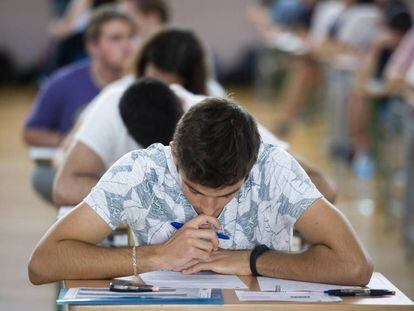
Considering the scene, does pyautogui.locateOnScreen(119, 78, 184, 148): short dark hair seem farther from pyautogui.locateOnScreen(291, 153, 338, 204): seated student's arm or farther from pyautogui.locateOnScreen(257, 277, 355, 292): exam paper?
pyautogui.locateOnScreen(257, 277, 355, 292): exam paper

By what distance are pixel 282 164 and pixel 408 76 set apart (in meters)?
3.58

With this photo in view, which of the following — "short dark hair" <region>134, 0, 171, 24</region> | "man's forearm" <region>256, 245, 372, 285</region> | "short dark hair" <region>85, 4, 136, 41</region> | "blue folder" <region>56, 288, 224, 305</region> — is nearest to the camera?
"blue folder" <region>56, 288, 224, 305</region>

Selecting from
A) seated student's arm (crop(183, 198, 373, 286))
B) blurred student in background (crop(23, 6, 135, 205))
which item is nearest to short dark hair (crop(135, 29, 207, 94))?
blurred student in background (crop(23, 6, 135, 205))

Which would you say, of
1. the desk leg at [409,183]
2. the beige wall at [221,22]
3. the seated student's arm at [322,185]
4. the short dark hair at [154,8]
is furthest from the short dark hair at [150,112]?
the beige wall at [221,22]

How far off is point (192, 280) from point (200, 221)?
0.44ft

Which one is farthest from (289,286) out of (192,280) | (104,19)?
(104,19)

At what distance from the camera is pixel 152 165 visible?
2.37 m

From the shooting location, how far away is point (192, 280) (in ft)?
7.48

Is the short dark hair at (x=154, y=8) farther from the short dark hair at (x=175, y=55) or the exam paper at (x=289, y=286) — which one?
the exam paper at (x=289, y=286)

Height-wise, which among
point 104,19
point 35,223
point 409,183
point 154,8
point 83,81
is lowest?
point 35,223

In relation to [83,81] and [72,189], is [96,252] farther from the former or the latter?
[83,81]

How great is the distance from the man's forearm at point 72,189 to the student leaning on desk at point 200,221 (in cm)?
69

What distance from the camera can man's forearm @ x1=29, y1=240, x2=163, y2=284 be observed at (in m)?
2.28

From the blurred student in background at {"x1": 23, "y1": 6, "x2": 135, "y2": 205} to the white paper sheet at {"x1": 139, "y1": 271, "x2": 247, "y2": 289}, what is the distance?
230 centimetres
